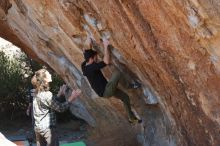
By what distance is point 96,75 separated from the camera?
7.62m

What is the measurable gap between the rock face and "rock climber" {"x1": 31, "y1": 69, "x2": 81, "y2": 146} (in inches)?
39.8

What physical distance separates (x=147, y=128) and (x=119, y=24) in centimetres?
264

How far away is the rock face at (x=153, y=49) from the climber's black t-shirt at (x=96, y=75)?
369mm

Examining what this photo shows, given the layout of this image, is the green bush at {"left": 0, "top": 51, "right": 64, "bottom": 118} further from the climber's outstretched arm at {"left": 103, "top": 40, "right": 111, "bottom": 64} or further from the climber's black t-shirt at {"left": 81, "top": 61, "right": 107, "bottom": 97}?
A: the climber's outstretched arm at {"left": 103, "top": 40, "right": 111, "bottom": 64}

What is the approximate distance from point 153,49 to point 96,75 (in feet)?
3.68

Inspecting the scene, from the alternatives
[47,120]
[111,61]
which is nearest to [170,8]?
[111,61]

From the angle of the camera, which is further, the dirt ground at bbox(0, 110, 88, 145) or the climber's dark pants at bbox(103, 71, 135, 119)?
the dirt ground at bbox(0, 110, 88, 145)

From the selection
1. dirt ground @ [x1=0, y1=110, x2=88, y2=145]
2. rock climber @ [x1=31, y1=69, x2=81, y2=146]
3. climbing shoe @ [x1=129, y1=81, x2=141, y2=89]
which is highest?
rock climber @ [x1=31, y1=69, x2=81, y2=146]

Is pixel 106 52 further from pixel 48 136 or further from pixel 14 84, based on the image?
pixel 14 84

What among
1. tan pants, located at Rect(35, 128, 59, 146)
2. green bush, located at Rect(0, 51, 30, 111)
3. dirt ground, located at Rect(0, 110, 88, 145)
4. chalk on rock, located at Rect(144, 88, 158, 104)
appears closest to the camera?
tan pants, located at Rect(35, 128, 59, 146)

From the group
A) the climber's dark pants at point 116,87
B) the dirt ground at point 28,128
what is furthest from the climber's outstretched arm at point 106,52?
the dirt ground at point 28,128

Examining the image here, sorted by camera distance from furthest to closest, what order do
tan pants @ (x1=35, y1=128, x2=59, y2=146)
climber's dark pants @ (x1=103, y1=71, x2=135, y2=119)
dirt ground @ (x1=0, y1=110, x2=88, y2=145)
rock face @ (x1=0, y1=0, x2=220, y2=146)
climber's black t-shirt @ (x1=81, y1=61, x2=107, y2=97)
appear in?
dirt ground @ (x1=0, y1=110, x2=88, y2=145)
tan pants @ (x1=35, y1=128, x2=59, y2=146)
climber's dark pants @ (x1=103, y1=71, x2=135, y2=119)
climber's black t-shirt @ (x1=81, y1=61, x2=107, y2=97)
rock face @ (x1=0, y1=0, x2=220, y2=146)

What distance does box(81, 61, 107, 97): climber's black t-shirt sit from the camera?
24.5 feet

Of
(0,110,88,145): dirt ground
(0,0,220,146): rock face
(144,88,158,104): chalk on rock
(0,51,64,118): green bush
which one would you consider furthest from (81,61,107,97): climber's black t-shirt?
(0,51,64,118): green bush
